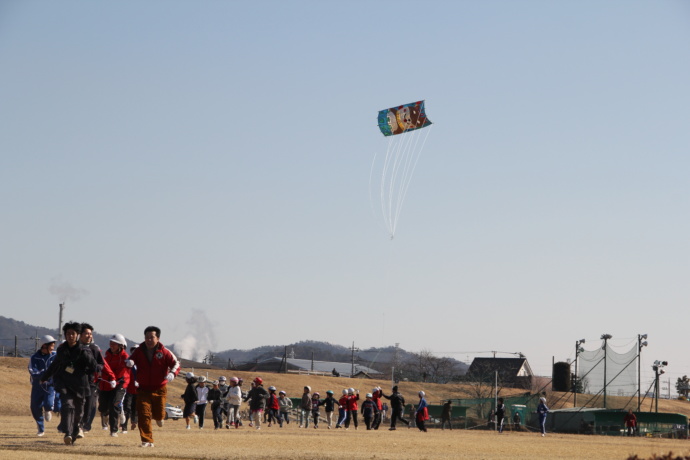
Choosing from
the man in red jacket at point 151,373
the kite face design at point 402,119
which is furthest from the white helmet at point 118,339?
the kite face design at point 402,119

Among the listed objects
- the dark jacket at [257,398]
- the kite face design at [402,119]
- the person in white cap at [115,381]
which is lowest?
the dark jacket at [257,398]

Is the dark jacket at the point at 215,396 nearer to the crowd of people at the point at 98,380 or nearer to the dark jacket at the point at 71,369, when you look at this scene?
the crowd of people at the point at 98,380

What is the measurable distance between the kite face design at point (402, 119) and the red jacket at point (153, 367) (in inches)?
1021

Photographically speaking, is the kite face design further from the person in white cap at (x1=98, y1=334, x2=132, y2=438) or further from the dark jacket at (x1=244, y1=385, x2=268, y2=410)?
the person in white cap at (x1=98, y1=334, x2=132, y2=438)

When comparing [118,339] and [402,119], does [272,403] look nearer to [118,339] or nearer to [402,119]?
[402,119]

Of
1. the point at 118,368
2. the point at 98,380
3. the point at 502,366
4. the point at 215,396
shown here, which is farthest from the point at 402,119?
the point at 502,366

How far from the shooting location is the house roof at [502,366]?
123 metres

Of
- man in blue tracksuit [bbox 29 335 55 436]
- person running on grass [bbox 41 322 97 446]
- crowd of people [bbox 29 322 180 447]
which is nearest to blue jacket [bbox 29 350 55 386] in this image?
man in blue tracksuit [bbox 29 335 55 436]

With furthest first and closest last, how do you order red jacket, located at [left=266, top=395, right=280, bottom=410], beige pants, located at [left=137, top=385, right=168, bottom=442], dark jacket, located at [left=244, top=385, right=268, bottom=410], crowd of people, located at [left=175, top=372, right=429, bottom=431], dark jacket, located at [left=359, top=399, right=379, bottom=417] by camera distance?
red jacket, located at [left=266, top=395, right=280, bottom=410] → dark jacket, located at [left=359, top=399, right=379, bottom=417] → dark jacket, located at [left=244, top=385, right=268, bottom=410] → crowd of people, located at [left=175, top=372, right=429, bottom=431] → beige pants, located at [left=137, top=385, right=168, bottom=442]

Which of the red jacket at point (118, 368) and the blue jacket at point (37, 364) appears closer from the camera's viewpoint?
the red jacket at point (118, 368)

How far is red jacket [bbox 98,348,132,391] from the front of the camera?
18375 millimetres

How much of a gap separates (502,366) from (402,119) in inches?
3566

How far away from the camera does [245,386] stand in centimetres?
6900

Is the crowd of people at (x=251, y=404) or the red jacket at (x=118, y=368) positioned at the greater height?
the red jacket at (x=118, y=368)
